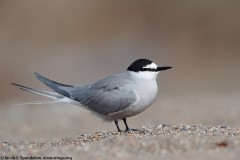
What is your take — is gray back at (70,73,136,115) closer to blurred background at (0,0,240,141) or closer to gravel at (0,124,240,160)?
gravel at (0,124,240,160)

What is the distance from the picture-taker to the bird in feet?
24.0

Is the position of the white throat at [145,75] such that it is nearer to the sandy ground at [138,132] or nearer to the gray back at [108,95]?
the gray back at [108,95]

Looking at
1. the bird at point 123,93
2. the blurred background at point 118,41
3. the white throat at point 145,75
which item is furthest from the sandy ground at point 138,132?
the blurred background at point 118,41

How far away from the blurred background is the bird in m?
8.81

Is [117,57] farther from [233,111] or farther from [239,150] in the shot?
[239,150]

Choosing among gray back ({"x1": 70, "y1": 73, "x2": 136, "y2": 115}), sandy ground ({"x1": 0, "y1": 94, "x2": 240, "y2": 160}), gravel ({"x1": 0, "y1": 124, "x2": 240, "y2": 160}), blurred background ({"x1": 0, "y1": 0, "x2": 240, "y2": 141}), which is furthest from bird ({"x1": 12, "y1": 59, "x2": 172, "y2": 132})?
blurred background ({"x1": 0, "y1": 0, "x2": 240, "y2": 141})

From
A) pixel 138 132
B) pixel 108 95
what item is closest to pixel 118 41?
pixel 108 95

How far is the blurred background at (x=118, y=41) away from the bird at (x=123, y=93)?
28.9 feet

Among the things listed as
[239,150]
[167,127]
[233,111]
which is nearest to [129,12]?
[233,111]

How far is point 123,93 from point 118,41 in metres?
13.5

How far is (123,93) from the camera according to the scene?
7.45 meters

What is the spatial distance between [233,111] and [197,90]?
5337 millimetres

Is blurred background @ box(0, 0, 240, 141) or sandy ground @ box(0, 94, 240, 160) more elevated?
blurred background @ box(0, 0, 240, 141)

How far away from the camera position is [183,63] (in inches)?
768
